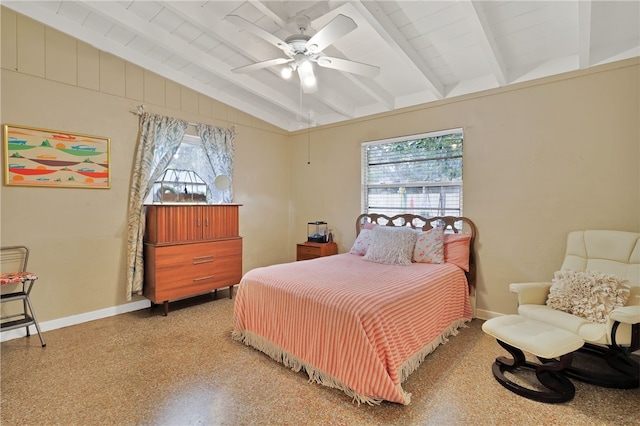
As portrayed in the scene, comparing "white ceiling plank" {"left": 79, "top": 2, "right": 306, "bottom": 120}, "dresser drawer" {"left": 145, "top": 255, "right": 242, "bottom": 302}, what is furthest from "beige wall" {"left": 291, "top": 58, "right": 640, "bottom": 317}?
"dresser drawer" {"left": 145, "top": 255, "right": 242, "bottom": 302}

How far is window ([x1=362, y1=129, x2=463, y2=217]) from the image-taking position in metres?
3.57

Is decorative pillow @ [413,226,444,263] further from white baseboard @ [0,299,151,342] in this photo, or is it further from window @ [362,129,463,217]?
white baseboard @ [0,299,151,342]

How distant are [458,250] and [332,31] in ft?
7.81

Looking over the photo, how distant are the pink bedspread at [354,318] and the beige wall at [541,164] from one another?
65cm

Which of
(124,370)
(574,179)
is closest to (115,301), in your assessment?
(124,370)

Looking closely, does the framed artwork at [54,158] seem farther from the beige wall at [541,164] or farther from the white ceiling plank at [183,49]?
the beige wall at [541,164]

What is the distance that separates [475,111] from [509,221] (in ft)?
Answer: 4.00

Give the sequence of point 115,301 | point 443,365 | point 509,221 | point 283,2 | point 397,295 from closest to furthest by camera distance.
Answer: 1. point 397,295
2. point 443,365
3. point 283,2
4. point 509,221
5. point 115,301

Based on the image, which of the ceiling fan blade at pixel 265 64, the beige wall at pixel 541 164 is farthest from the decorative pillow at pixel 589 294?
the ceiling fan blade at pixel 265 64

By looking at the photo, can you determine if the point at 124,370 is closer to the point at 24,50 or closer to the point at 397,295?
the point at 397,295

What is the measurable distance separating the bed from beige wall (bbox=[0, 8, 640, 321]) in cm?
48

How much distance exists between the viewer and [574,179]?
2787 millimetres

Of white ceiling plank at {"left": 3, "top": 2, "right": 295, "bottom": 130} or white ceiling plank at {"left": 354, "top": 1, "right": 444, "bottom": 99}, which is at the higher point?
white ceiling plank at {"left": 3, "top": 2, "right": 295, "bottom": 130}

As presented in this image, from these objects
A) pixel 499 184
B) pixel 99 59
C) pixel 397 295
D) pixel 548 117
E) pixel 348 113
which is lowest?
pixel 397 295
